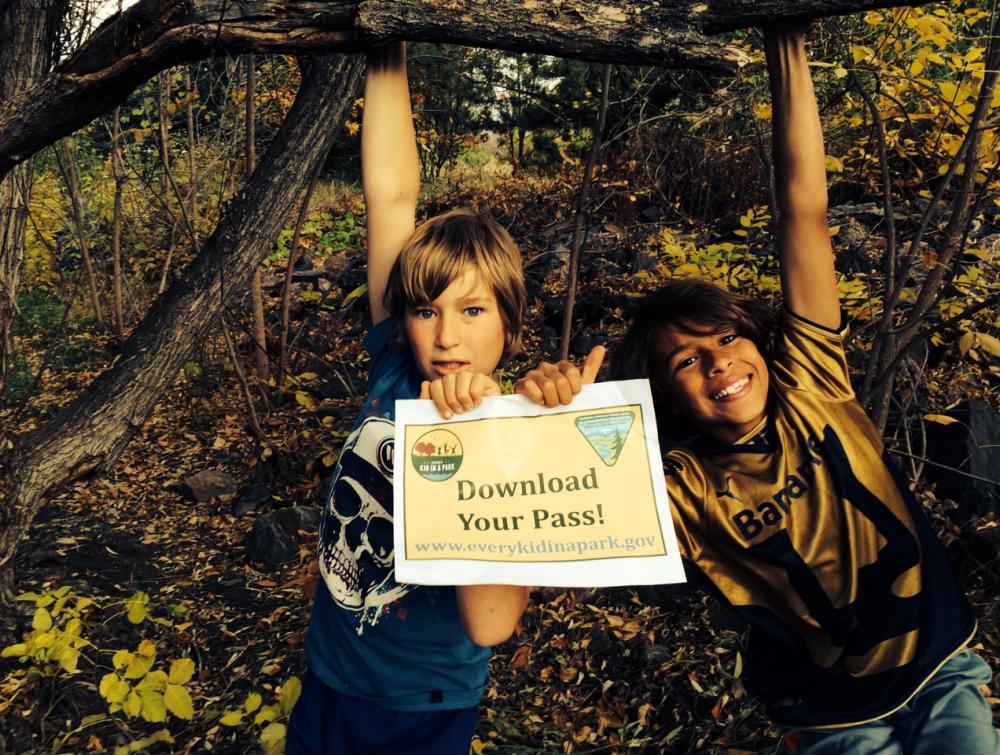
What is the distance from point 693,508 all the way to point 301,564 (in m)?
3.05

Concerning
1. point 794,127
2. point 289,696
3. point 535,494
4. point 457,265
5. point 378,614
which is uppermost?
point 794,127

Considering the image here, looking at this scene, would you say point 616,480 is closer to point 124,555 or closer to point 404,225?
point 404,225

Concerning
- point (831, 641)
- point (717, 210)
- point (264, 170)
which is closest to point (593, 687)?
point (831, 641)

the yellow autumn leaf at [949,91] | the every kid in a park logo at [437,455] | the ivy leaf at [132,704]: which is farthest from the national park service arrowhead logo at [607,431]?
the yellow autumn leaf at [949,91]

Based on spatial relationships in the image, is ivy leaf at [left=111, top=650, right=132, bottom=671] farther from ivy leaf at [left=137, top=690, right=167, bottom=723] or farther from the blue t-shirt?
the blue t-shirt

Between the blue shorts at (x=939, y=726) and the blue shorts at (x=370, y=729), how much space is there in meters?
0.74

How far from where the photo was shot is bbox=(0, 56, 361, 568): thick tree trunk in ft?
8.74

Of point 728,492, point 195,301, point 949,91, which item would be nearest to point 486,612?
point 728,492

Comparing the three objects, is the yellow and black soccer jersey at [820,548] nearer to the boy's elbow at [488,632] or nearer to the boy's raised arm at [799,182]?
the boy's raised arm at [799,182]

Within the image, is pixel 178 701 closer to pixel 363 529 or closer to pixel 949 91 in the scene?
pixel 363 529

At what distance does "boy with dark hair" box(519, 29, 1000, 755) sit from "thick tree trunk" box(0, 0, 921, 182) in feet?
0.68

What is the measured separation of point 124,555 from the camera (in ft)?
13.8

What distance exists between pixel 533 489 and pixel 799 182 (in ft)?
2.66

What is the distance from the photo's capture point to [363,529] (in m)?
1.40
